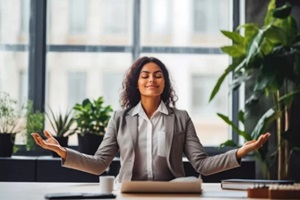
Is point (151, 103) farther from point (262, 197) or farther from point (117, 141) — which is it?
point (262, 197)

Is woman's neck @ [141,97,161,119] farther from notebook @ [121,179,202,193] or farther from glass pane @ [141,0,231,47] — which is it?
glass pane @ [141,0,231,47]

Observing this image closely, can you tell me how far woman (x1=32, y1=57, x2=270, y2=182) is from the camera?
3080mm

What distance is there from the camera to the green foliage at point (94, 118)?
14.9ft

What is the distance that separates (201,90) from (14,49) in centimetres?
156

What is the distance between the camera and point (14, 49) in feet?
16.6

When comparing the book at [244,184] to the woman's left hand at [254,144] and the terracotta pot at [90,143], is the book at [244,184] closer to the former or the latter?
the woman's left hand at [254,144]

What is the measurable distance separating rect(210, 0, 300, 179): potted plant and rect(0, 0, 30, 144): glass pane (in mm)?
1617

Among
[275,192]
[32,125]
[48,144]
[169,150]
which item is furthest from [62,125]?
[275,192]

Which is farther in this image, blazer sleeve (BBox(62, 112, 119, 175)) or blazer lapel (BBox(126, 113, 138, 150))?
blazer lapel (BBox(126, 113, 138, 150))

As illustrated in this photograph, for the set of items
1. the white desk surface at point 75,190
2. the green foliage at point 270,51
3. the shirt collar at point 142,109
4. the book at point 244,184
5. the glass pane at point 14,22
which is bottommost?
the white desk surface at point 75,190

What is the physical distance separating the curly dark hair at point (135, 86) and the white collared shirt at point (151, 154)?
218mm

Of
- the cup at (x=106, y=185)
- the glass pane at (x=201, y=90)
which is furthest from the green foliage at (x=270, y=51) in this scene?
the cup at (x=106, y=185)

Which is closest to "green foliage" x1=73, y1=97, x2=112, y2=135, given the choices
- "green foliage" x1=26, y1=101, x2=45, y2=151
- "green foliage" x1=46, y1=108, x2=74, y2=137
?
"green foliage" x1=46, y1=108, x2=74, y2=137

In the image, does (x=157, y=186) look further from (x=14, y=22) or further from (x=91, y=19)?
(x=14, y=22)
